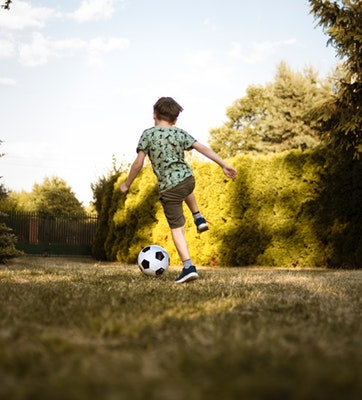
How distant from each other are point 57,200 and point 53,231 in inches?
582

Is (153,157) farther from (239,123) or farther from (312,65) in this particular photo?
(239,123)

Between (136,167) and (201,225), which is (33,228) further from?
(201,225)

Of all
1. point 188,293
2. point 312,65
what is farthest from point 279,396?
point 312,65

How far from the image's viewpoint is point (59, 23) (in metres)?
14.7

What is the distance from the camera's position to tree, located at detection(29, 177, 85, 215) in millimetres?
36781

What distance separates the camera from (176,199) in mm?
5449

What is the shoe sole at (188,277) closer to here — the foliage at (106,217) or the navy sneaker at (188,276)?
the navy sneaker at (188,276)

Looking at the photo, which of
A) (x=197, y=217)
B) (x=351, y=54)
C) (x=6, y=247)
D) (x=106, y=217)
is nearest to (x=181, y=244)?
(x=197, y=217)

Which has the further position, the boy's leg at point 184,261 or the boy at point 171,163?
the boy at point 171,163

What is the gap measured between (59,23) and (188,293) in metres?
12.9

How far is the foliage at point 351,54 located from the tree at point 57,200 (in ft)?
91.2

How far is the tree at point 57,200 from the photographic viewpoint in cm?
3678

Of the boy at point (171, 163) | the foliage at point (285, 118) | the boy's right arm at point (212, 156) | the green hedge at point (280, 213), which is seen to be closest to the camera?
the boy's right arm at point (212, 156)

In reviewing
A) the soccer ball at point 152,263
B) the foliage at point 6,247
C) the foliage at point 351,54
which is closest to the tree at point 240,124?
the foliage at point 351,54
